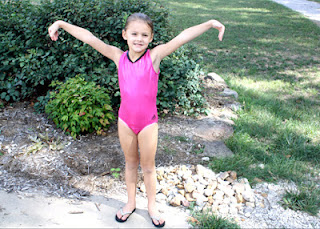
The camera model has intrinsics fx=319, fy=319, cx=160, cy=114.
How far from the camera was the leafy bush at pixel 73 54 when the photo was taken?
428 cm

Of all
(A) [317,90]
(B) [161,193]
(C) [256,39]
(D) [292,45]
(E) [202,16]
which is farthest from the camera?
(E) [202,16]

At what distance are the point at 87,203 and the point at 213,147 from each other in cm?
168

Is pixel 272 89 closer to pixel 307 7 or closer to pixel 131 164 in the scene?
pixel 131 164

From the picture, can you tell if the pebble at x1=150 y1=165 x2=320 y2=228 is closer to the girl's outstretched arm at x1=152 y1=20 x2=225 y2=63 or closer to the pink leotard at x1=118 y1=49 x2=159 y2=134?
the pink leotard at x1=118 y1=49 x2=159 y2=134

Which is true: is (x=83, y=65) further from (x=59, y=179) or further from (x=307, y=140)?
(x=307, y=140)

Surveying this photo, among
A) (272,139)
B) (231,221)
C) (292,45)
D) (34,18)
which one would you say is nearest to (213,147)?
(272,139)

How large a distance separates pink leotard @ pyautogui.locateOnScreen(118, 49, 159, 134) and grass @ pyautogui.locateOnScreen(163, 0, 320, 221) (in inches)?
53.9

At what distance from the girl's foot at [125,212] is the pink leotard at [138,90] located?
74 centimetres

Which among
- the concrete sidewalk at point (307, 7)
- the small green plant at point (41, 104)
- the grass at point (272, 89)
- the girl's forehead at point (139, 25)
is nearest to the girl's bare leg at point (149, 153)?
the girl's forehead at point (139, 25)

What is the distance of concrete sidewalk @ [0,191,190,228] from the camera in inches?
103

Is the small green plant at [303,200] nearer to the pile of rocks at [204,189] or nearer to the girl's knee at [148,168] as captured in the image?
the pile of rocks at [204,189]

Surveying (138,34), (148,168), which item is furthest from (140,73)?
(148,168)

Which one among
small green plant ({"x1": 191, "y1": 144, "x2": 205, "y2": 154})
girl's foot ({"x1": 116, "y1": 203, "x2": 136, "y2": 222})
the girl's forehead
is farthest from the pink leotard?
small green plant ({"x1": 191, "y1": 144, "x2": 205, "y2": 154})

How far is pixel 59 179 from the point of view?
3.21 meters
